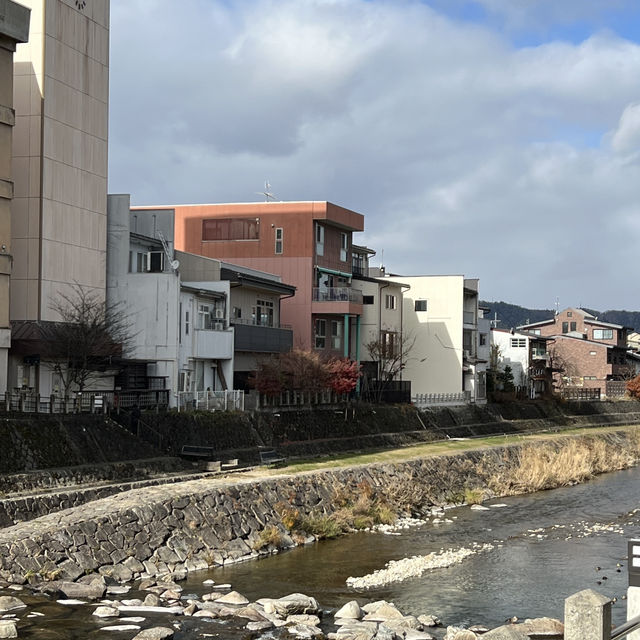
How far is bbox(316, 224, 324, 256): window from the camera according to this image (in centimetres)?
5686

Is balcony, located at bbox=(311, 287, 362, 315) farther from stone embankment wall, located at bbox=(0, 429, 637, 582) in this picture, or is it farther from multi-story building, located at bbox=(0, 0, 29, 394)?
multi-story building, located at bbox=(0, 0, 29, 394)

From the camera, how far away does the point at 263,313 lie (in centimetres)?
5228

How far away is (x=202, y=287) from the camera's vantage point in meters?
44.9

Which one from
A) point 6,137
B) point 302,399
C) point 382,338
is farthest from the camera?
point 382,338

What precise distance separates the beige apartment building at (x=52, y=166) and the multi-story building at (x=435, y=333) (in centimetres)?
2975

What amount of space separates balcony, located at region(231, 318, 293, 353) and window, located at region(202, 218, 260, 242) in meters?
7.43

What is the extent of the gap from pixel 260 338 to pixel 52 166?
14.9 metres

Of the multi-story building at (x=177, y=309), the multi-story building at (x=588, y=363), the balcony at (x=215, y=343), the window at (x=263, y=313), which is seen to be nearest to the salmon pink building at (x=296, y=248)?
the window at (x=263, y=313)

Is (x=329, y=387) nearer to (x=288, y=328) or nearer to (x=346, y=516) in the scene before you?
(x=288, y=328)

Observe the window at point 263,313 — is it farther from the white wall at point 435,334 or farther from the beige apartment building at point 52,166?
the white wall at point 435,334

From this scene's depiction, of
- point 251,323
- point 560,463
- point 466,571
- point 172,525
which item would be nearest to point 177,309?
point 251,323

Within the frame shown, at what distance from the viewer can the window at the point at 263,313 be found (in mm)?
51378

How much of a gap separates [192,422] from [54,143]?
41.3 feet

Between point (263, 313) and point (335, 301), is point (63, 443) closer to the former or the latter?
point (263, 313)
